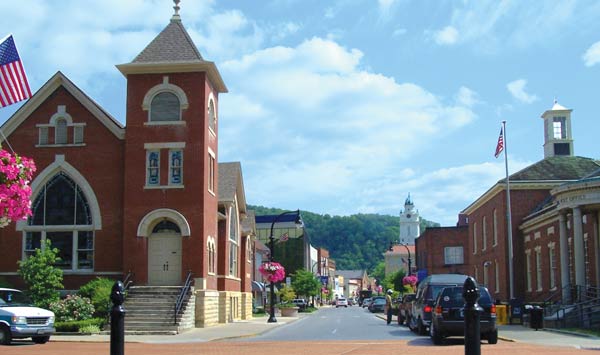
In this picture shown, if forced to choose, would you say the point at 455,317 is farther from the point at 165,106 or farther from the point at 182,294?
the point at 165,106

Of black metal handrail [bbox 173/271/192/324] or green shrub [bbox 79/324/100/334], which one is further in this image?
black metal handrail [bbox 173/271/192/324]

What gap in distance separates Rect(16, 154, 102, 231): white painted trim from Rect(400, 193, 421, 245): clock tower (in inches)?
6258

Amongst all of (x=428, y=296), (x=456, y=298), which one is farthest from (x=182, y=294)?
(x=456, y=298)

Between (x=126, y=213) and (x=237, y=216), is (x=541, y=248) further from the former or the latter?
(x=126, y=213)

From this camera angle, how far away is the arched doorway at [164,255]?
35.3 meters

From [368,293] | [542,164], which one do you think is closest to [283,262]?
[368,293]

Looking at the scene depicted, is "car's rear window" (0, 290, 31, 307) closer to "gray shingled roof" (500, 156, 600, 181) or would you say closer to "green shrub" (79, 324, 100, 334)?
"green shrub" (79, 324, 100, 334)

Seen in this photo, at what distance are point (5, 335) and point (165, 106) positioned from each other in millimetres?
16304

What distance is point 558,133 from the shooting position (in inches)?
1999

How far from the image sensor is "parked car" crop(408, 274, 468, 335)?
86.9 ft

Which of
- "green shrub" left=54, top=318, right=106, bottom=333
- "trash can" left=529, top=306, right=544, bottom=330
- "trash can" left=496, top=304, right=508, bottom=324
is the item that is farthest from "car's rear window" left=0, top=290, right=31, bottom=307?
"trash can" left=496, top=304, right=508, bottom=324

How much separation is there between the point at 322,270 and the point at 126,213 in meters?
133

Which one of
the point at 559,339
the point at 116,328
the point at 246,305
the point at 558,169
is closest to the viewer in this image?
the point at 116,328

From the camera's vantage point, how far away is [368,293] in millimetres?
154875
